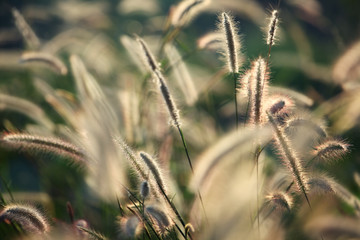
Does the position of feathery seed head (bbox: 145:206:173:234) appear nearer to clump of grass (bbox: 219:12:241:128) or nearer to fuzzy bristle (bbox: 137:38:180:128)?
fuzzy bristle (bbox: 137:38:180:128)

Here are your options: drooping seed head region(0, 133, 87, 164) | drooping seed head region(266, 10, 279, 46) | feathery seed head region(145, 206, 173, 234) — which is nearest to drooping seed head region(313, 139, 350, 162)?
drooping seed head region(266, 10, 279, 46)

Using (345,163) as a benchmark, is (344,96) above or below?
above

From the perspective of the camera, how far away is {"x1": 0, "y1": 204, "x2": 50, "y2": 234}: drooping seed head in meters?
0.96

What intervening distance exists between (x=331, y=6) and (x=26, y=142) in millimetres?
3771

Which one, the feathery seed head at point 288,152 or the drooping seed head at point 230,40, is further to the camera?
the drooping seed head at point 230,40

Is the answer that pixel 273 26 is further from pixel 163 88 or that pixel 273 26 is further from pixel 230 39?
pixel 163 88

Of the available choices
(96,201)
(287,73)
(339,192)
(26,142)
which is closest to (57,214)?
→ (96,201)

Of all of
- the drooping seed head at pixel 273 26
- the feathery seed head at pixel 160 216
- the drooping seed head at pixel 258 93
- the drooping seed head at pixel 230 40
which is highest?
the drooping seed head at pixel 230 40

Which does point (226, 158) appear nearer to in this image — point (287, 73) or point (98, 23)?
point (287, 73)

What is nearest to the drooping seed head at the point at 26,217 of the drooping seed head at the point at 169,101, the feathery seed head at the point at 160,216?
the feathery seed head at the point at 160,216

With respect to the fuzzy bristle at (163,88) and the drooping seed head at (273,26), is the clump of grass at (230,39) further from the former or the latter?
the fuzzy bristle at (163,88)

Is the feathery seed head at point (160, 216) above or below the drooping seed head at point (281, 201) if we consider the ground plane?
above

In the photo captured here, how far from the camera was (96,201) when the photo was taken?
174 centimetres

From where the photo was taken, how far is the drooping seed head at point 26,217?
958 millimetres
